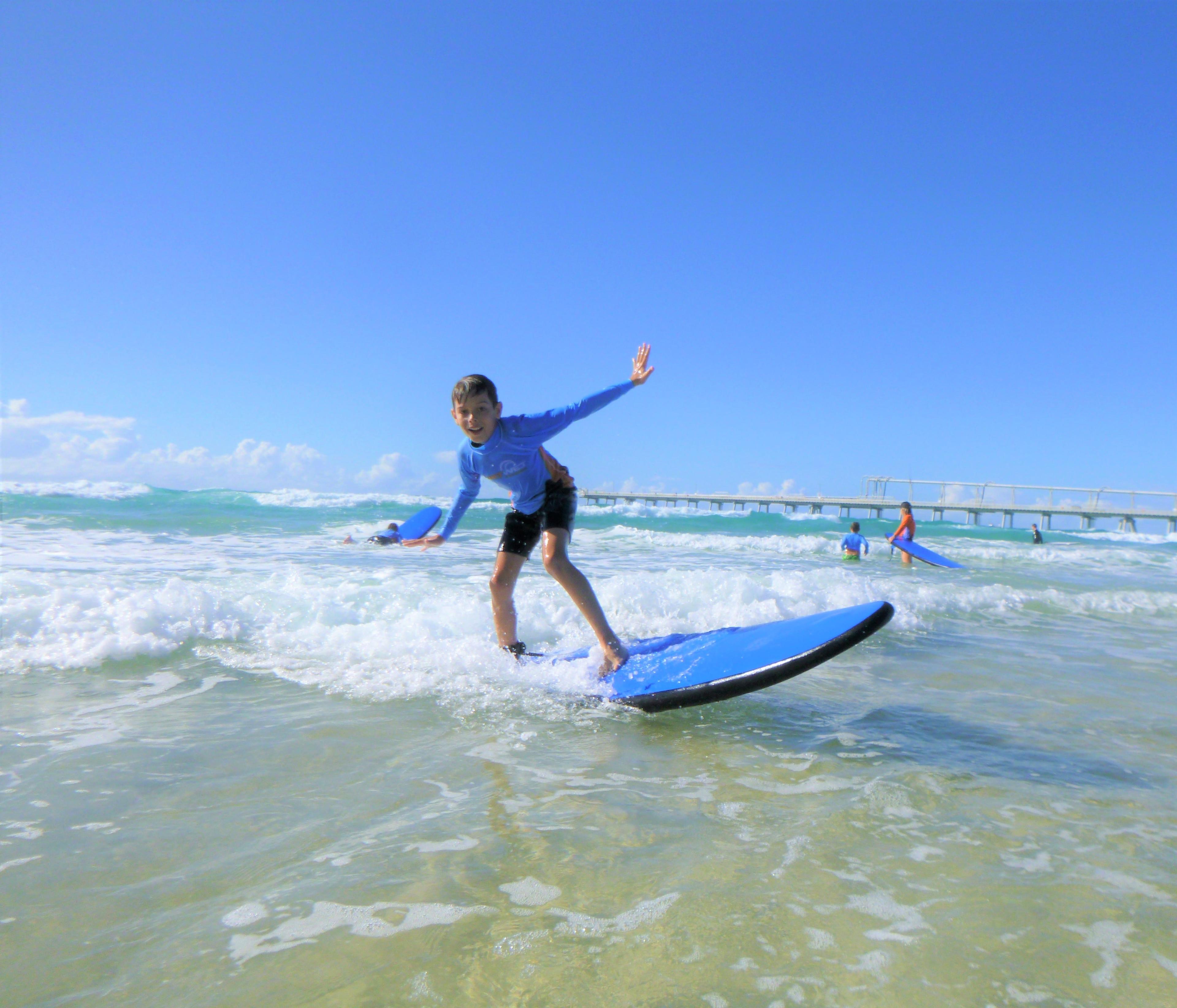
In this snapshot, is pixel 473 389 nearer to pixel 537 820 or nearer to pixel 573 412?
pixel 573 412

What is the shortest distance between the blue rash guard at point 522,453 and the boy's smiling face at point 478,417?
42mm

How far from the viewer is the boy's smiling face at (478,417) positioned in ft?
12.1

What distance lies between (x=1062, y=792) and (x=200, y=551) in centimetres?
1148

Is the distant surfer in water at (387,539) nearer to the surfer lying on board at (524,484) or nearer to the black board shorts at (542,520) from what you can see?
the surfer lying on board at (524,484)

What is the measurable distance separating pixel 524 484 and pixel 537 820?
2.03 metres

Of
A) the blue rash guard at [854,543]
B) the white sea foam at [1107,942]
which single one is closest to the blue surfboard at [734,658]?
the white sea foam at [1107,942]

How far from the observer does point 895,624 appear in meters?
7.00

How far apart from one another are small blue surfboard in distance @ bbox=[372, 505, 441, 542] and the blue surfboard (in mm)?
1837

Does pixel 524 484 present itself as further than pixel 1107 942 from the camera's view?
Yes

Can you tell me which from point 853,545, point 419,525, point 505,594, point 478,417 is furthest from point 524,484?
point 853,545

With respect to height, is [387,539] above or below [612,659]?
above

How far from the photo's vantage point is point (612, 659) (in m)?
4.05

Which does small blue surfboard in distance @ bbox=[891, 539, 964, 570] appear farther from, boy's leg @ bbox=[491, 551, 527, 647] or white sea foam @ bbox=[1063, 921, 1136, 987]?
white sea foam @ bbox=[1063, 921, 1136, 987]

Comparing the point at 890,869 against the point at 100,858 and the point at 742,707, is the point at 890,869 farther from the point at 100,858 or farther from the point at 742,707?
the point at 100,858
